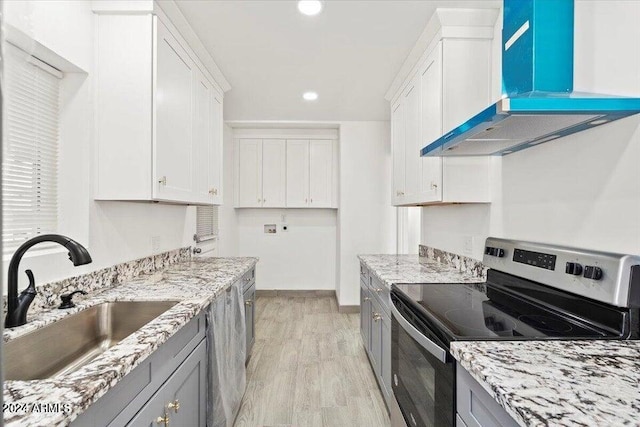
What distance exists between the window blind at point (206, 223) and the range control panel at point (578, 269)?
2.77 m

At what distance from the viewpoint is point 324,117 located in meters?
4.24

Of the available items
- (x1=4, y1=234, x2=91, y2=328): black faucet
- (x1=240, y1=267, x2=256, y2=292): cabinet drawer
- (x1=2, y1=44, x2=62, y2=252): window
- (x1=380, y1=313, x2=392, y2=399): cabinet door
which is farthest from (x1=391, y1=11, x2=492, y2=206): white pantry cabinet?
(x1=2, y1=44, x2=62, y2=252): window

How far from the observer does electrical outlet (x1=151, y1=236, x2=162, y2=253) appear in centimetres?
246

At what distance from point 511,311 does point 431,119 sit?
4.23ft

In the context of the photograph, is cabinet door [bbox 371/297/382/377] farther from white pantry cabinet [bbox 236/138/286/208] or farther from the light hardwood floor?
white pantry cabinet [bbox 236/138/286/208]

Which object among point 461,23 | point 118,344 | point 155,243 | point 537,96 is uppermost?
point 461,23

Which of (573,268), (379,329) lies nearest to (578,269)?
(573,268)

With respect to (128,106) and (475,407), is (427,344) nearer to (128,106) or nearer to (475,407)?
(475,407)

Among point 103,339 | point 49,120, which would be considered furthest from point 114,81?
point 103,339

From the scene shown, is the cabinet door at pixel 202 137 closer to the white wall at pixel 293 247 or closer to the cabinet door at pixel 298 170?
the cabinet door at pixel 298 170

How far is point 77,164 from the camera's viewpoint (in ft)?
5.82

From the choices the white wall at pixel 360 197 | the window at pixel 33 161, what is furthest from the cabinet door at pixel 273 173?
the window at pixel 33 161

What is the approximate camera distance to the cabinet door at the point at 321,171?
16.2 feet

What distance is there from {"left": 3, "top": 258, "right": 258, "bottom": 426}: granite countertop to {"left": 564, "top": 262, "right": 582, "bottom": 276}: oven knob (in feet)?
4.82
